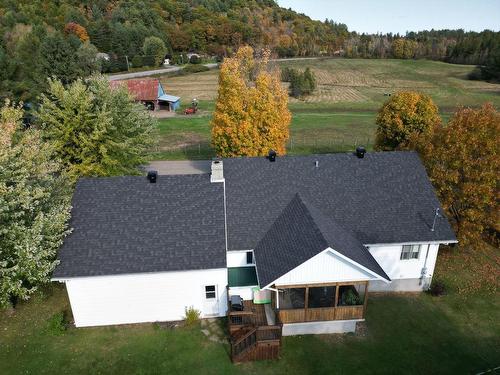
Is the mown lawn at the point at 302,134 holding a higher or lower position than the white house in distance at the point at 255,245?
lower

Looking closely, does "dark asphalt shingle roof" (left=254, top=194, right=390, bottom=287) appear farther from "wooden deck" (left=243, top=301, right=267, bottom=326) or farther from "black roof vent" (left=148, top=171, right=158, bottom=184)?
"black roof vent" (left=148, top=171, right=158, bottom=184)

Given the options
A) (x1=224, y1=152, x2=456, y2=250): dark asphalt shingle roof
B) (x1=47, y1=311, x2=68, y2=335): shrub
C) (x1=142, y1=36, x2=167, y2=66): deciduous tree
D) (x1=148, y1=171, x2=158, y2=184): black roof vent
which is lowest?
(x1=47, y1=311, x2=68, y2=335): shrub

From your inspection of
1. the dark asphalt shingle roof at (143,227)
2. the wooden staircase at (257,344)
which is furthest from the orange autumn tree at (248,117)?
the wooden staircase at (257,344)

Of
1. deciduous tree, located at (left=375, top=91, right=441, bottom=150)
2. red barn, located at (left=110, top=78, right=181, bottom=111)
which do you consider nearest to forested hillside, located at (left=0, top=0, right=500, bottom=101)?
red barn, located at (left=110, top=78, right=181, bottom=111)

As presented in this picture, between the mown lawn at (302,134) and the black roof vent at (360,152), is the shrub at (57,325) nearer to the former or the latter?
the black roof vent at (360,152)

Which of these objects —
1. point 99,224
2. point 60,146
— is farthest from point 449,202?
point 60,146

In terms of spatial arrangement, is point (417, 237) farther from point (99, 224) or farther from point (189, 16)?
point (189, 16)

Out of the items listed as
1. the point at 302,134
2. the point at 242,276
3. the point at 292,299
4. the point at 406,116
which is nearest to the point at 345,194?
the point at 292,299
